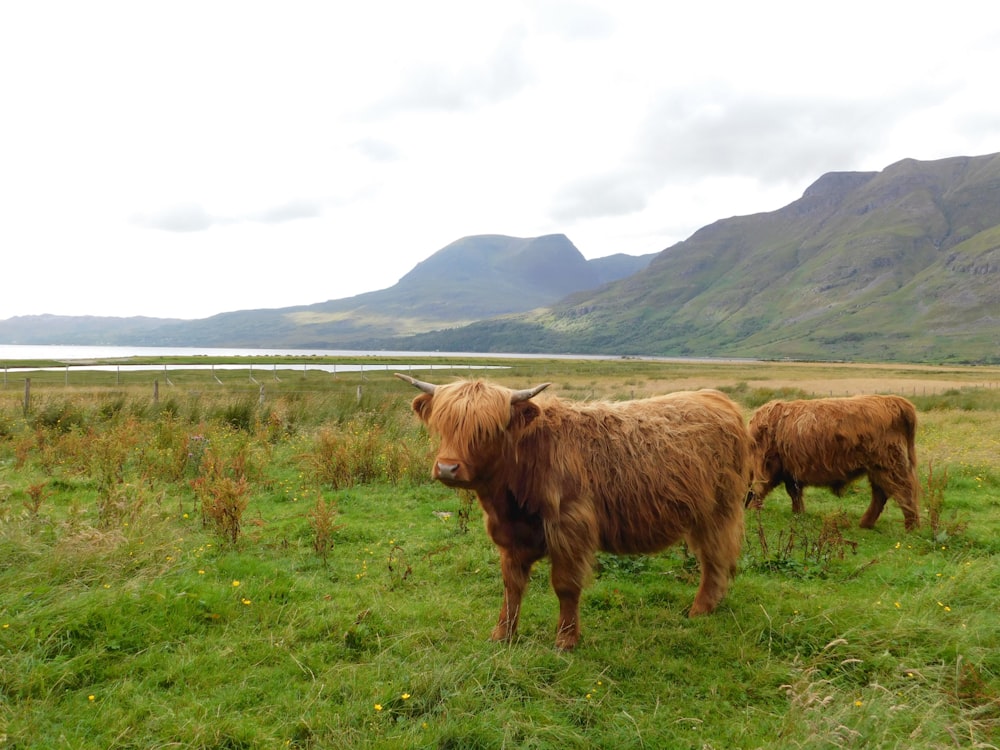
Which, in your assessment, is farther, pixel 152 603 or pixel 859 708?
pixel 152 603

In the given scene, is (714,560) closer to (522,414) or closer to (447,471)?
(522,414)

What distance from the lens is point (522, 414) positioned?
410cm

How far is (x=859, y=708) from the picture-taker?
10.3 ft

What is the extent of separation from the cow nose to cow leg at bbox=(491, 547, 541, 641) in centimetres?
95

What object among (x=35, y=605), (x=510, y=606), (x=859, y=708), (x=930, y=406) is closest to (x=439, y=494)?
(x=510, y=606)

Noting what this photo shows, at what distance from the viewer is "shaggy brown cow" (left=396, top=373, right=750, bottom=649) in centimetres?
398

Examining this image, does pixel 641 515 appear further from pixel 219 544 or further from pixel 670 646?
pixel 219 544

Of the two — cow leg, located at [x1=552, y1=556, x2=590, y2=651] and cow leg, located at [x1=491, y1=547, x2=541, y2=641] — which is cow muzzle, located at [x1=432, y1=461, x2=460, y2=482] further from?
cow leg, located at [x1=552, y1=556, x2=590, y2=651]

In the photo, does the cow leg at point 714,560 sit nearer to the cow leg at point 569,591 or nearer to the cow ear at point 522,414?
Result: the cow leg at point 569,591

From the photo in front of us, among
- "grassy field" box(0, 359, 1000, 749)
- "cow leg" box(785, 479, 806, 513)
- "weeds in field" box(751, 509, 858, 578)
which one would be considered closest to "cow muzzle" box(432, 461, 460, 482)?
"grassy field" box(0, 359, 1000, 749)

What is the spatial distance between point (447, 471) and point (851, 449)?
19.3ft

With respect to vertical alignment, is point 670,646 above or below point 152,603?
below

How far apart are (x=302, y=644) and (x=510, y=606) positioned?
1529 mm

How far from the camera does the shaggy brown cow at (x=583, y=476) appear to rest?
13.1ft
